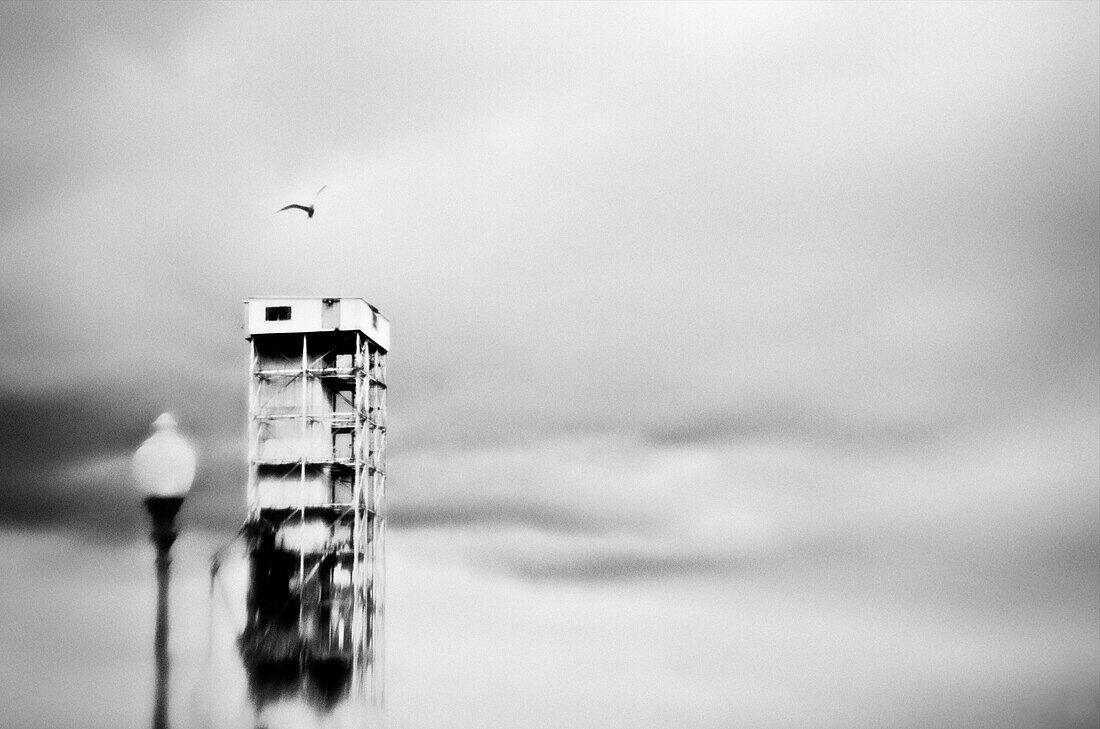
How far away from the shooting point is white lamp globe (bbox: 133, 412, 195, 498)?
18.4 metres

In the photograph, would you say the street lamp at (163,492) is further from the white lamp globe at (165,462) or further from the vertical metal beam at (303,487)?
the vertical metal beam at (303,487)

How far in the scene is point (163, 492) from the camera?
1881 centimetres

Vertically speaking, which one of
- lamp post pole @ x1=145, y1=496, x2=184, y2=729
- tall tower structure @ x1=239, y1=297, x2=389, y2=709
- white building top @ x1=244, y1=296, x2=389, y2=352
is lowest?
lamp post pole @ x1=145, y1=496, x2=184, y2=729

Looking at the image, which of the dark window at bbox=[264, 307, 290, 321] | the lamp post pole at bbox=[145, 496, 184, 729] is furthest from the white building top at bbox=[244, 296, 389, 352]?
the lamp post pole at bbox=[145, 496, 184, 729]

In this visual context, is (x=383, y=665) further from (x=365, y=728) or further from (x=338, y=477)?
(x=338, y=477)

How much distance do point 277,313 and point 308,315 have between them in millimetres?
2693

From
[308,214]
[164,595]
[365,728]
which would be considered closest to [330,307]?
[365,728]

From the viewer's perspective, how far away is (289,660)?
333 feet

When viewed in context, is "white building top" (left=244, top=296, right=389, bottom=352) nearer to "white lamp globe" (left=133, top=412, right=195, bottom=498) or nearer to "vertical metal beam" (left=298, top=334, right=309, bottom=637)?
"vertical metal beam" (left=298, top=334, right=309, bottom=637)

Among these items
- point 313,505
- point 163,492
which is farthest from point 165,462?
point 313,505

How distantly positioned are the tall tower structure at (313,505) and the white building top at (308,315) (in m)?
0.08

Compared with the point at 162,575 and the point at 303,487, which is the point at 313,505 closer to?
the point at 303,487

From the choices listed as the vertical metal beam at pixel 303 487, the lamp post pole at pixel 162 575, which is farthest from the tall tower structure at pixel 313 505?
the lamp post pole at pixel 162 575

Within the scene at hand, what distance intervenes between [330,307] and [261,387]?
27.2ft
